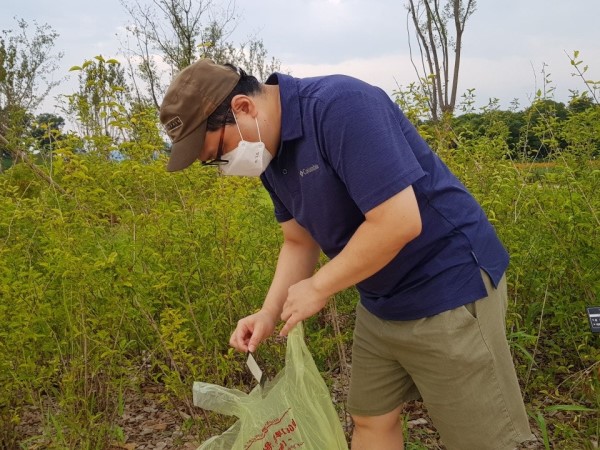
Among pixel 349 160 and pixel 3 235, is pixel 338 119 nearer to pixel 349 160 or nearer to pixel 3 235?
pixel 349 160

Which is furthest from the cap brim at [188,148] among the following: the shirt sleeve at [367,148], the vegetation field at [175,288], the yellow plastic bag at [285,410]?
the vegetation field at [175,288]

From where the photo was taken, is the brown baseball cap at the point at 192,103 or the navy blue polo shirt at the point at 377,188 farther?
the brown baseball cap at the point at 192,103

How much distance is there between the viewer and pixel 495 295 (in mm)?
1821

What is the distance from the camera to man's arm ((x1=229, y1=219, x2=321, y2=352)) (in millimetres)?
1982

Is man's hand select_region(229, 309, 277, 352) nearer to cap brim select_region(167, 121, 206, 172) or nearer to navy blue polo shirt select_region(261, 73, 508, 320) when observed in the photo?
navy blue polo shirt select_region(261, 73, 508, 320)

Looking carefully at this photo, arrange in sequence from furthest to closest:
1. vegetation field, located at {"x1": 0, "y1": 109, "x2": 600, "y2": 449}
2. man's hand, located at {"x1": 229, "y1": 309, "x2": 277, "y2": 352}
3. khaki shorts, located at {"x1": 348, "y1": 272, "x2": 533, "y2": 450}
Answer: vegetation field, located at {"x1": 0, "y1": 109, "x2": 600, "y2": 449} < man's hand, located at {"x1": 229, "y1": 309, "x2": 277, "y2": 352} < khaki shorts, located at {"x1": 348, "y1": 272, "x2": 533, "y2": 450}

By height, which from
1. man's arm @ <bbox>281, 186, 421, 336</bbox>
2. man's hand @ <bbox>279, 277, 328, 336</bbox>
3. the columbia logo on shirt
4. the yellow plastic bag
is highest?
the columbia logo on shirt

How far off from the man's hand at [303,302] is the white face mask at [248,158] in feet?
1.11

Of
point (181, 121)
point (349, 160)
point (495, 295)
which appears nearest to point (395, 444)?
point (495, 295)

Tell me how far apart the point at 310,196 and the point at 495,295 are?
598 mm

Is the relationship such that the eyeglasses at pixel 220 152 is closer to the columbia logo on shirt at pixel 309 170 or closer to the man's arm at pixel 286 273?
the columbia logo on shirt at pixel 309 170

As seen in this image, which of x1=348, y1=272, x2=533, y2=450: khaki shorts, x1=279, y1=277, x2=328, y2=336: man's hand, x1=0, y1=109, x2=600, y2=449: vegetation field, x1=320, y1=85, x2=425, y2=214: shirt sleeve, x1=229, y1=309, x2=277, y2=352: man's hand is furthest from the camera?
x1=0, y1=109, x2=600, y2=449: vegetation field

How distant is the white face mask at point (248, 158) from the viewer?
1.68 meters

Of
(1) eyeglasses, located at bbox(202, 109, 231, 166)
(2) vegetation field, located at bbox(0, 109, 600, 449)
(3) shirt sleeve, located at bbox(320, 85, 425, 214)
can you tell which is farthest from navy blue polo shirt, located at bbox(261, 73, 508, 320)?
(2) vegetation field, located at bbox(0, 109, 600, 449)
